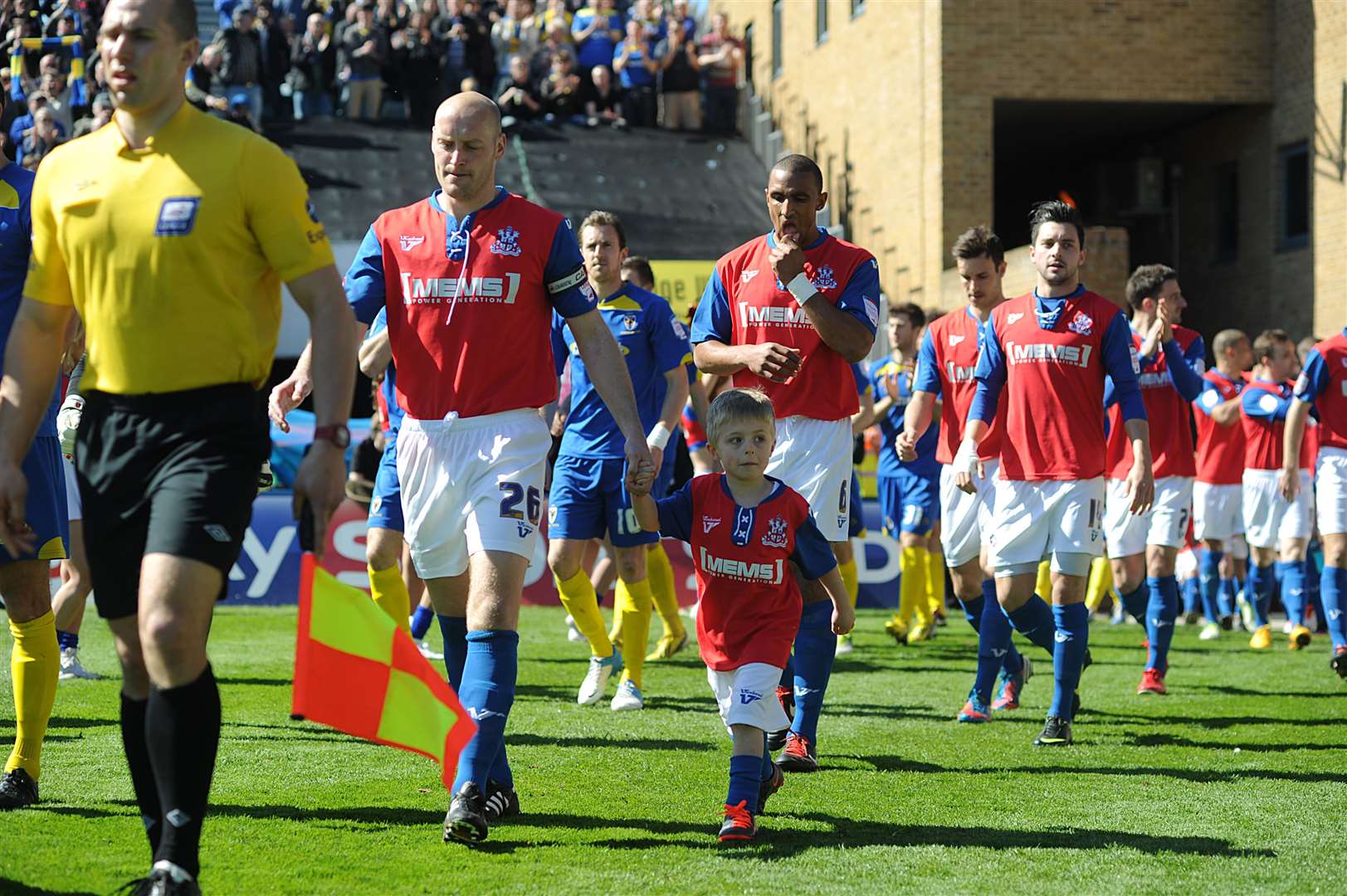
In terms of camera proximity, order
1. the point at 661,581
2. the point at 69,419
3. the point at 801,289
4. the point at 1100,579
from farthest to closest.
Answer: the point at 1100,579 < the point at 661,581 < the point at 69,419 < the point at 801,289

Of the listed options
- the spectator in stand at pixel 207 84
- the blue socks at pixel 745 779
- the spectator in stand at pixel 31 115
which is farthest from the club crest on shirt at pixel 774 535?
the spectator in stand at pixel 207 84

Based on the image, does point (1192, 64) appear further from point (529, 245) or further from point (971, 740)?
point (529, 245)

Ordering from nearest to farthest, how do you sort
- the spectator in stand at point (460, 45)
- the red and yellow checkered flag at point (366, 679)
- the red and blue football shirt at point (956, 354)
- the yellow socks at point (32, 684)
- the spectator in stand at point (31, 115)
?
the red and yellow checkered flag at point (366, 679), the yellow socks at point (32, 684), the red and blue football shirt at point (956, 354), the spectator in stand at point (31, 115), the spectator in stand at point (460, 45)

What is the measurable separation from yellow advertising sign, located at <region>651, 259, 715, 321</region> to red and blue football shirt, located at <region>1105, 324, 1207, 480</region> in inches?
387

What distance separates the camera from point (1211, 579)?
13445 millimetres

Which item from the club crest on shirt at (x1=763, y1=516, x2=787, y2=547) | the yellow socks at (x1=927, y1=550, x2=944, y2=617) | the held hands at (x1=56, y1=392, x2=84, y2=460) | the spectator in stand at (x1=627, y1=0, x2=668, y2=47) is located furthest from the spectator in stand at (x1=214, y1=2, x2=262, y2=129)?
the club crest on shirt at (x1=763, y1=516, x2=787, y2=547)

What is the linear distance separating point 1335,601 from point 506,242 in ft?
21.0

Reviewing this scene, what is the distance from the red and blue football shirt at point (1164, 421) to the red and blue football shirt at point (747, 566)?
4802mm

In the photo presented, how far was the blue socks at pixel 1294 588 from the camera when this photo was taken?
Answer: 11.6 metres

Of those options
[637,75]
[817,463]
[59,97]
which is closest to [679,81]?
[637,75]

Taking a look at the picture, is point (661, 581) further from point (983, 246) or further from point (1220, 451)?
point (1220, 451)

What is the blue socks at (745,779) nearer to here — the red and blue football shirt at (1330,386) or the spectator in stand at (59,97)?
the red and blue football shirt at (1330,386)

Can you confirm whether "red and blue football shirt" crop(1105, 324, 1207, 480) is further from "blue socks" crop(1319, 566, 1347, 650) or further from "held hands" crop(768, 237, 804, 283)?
"held hands" crop(768, 237, 804, 283)

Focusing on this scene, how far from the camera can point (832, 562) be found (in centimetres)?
564
